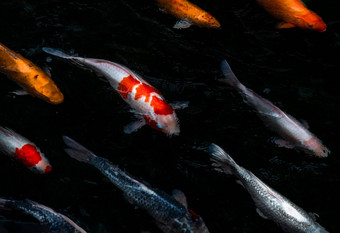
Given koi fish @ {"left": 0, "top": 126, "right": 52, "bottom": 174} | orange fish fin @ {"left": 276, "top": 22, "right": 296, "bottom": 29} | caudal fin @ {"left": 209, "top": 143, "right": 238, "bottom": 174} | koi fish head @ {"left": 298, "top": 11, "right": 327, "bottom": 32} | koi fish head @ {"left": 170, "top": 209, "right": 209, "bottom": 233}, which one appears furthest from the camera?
orange fish fin @ {"left": 276, "top": 22, "right": 296, "bottom": 29}

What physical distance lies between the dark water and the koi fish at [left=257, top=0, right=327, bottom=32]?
253 millimetres

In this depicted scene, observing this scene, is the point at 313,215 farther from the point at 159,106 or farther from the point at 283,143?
the point at 159,106

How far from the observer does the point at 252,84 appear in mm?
5520

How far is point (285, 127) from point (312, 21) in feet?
5.61

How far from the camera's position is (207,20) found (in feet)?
18.5

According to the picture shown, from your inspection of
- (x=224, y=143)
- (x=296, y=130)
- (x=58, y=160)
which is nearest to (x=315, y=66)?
(x=296, y=130)

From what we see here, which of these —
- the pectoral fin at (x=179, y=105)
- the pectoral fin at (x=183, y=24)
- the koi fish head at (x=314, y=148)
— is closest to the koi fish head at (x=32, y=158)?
the pectoral fin at (x=179, y=105)

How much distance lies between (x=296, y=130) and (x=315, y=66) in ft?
4.45

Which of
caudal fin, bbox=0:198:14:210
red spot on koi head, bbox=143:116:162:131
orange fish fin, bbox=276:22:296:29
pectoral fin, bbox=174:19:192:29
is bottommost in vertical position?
caudal fin, bbox=0:198:14:210

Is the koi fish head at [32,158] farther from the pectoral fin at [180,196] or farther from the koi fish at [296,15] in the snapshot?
the koi fish at [296,15]

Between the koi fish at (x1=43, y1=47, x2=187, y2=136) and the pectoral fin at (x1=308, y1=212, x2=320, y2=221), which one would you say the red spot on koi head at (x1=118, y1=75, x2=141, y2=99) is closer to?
the koi fish at (x1=43, y1=47, x2=187, y2=136)

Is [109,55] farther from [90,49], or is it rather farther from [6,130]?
[6,130]

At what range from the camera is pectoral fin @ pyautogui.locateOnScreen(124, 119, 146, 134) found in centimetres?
494

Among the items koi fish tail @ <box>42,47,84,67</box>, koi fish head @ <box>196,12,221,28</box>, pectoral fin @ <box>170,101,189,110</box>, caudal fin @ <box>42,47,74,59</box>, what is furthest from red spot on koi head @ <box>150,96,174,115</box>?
koi fish head @ <box>196,12,221,28</box>
